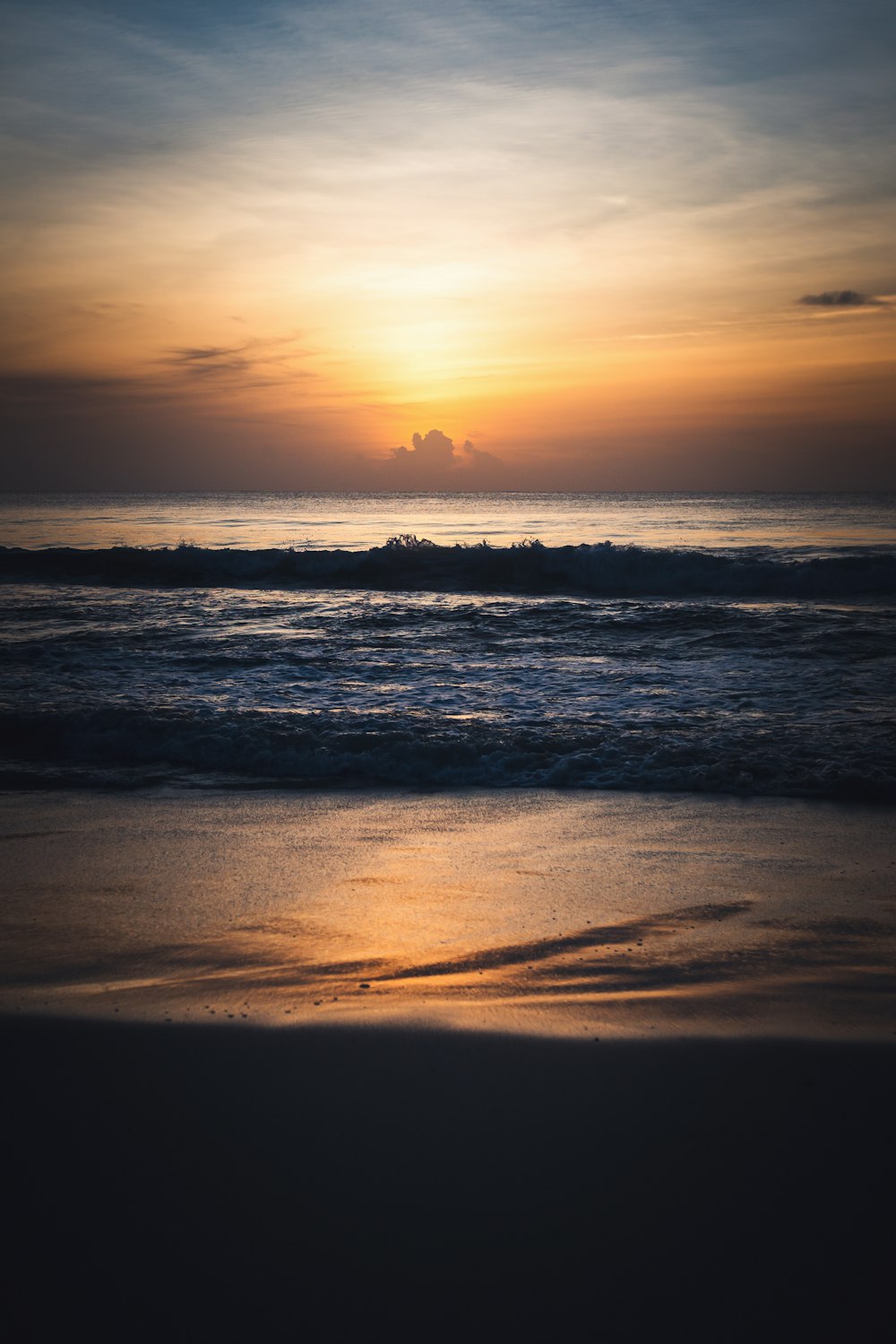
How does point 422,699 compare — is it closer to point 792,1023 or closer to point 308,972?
point 308,972

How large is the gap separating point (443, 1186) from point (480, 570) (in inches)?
826

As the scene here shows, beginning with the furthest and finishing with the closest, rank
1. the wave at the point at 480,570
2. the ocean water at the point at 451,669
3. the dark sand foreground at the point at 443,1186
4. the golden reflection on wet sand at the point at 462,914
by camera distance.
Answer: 1. the wave at the point at 480,570
2. the ocean water at the point at 451,669
3. the golden reflection on wet sand at the point at 462,914
4. the dark sand foreground at the point at 443,1186

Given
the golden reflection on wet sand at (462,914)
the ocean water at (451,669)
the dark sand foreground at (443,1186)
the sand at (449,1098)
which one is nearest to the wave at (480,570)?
the ocean water at (451,669)

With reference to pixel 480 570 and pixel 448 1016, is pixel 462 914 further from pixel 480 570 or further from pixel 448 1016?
pixel 480 570

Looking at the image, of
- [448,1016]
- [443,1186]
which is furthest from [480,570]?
[443,1186]

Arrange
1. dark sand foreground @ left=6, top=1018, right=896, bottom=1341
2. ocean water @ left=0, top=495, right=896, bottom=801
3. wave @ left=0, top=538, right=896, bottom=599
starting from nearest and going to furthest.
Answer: dark sand foreground @ left=6, top=1018, right=896, bottom=1341 → ocean water @ left=0, top=495, right=896, bottom=801 → wave @ left=0, top=538, right=896, bottom=599

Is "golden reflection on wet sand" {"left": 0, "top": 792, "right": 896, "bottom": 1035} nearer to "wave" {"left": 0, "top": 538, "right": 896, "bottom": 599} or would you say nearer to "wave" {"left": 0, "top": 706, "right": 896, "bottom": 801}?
"wave" {"left": 0, "top": 706, "right": 896, "bottom": 801}

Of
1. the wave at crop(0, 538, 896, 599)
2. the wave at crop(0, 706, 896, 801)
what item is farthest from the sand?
the wave at crop(0, 538, 896, 599)

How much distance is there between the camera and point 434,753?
6996mm

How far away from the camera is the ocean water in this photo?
22.4 feet

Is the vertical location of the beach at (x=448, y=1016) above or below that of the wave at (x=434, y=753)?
below

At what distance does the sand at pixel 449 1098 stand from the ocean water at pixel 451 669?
217 cm

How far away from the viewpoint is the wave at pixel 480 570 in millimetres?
20406

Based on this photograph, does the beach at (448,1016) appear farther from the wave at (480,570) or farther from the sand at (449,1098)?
the wave at (480,570)
